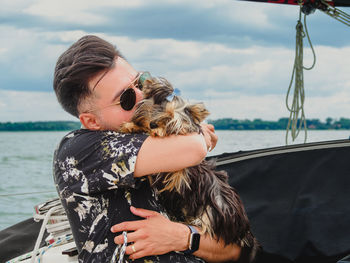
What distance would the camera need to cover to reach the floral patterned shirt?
1.23m

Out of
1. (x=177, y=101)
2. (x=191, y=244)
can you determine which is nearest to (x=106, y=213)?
(x=191, y=244)

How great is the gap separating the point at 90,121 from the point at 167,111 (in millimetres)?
264

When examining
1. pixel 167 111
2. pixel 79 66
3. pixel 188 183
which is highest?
pixel 79 66

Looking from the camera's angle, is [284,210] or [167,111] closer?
[167,111]

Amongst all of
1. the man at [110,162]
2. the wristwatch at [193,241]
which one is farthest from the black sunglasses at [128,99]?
the wristwatch at [193,241]

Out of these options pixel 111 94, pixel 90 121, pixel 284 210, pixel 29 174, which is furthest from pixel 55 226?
pixel 29 174

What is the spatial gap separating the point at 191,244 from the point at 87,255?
1.07 ft

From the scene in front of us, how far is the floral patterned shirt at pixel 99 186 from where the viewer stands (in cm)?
123

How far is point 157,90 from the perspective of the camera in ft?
4.50

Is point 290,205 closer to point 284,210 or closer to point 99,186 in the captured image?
point 284,210

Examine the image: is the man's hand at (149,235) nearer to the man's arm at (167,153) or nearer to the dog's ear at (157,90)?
the man's arm at (167,153)

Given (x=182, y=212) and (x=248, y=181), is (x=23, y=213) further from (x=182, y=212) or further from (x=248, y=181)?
(x=182, y=212)

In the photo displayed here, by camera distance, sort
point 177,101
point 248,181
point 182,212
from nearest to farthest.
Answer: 1. point 177,101
2. point 182,212
3. point 248,181

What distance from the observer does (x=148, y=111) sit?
133 cm
